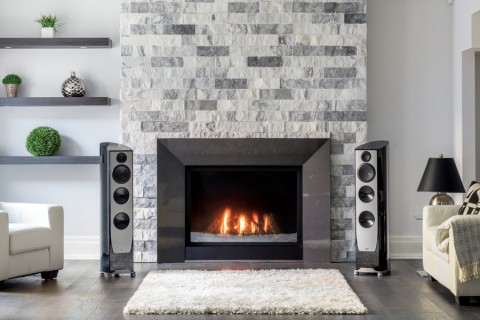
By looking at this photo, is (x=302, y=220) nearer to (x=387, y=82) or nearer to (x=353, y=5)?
(x=387, y=82)

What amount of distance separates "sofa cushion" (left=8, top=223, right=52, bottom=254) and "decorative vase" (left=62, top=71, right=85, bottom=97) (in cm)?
142

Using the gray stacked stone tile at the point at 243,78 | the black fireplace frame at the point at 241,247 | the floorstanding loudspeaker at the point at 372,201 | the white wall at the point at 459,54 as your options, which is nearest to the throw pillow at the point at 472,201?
the floorstanding loudspeaker at the point at 372,201

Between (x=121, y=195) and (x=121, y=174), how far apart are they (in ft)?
0.55

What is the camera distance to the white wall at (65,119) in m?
7.54

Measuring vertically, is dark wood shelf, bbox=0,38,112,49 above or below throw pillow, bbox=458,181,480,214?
above

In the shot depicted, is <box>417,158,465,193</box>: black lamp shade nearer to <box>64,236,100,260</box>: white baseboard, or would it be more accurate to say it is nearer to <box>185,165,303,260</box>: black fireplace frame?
<box>185,165,303,260</box>: black fireplace frame

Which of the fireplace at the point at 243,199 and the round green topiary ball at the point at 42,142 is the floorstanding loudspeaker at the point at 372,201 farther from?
the round green topiary ball at the point at 42,142

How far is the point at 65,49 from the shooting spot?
7547mm

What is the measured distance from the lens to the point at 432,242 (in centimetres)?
A: 609

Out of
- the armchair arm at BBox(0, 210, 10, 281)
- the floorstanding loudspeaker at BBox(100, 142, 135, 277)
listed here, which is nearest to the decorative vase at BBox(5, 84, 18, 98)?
the floorstanding loudspeaker at BBox(100, 142, 135, 277)

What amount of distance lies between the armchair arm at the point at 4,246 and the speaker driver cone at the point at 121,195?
3.15 ft

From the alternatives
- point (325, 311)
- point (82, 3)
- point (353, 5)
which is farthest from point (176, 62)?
point (325, 311)

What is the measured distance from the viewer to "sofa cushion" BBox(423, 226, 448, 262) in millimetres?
5739

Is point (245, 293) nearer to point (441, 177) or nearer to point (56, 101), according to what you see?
point (441, 177)
